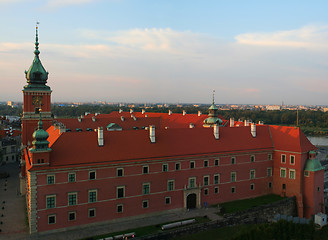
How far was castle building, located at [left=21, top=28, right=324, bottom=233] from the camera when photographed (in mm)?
34562

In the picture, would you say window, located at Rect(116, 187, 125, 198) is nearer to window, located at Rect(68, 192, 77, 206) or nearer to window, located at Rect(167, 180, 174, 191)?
window, located at Rect(68, 192, 77, 206)

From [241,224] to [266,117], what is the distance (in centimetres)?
15477

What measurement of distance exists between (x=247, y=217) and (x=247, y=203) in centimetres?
442

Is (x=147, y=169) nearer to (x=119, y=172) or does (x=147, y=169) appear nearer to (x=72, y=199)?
(x=119, y=172)

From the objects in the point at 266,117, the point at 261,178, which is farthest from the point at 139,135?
the point at 266,117

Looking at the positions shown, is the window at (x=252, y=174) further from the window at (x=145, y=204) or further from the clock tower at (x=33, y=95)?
the clock tower at (x=33, y=95)

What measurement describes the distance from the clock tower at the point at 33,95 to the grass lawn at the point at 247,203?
1416 inches

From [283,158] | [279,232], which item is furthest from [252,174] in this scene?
[279,232]

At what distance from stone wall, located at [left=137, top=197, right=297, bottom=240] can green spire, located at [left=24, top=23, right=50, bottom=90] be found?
3561 centimetres

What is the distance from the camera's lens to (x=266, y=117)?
184 metres

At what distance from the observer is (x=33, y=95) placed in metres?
53.7

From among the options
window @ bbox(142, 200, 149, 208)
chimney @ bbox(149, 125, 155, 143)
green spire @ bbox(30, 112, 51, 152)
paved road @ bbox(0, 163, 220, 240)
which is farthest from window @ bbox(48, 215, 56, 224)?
chimney @ bbox(149, 125, 155, 143)

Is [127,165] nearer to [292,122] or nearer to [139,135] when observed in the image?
[139,135]

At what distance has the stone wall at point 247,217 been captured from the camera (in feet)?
114
